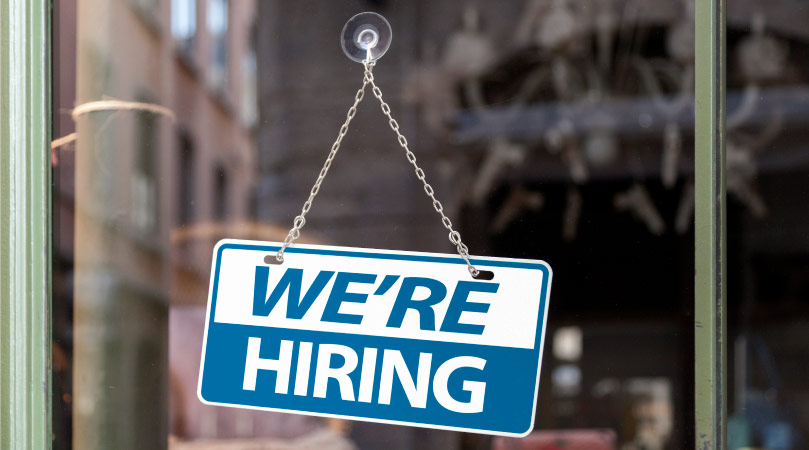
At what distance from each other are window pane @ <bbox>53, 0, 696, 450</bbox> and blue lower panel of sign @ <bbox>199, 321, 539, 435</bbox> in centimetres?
25

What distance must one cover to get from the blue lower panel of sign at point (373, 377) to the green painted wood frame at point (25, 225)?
399mm

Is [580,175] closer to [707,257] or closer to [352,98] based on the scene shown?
[352,98]

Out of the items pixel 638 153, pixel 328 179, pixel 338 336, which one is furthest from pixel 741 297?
pixel 338 336

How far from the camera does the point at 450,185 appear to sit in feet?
9.48

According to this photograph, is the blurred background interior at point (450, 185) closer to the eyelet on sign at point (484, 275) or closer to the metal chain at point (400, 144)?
the metal chain at point (400, 144)

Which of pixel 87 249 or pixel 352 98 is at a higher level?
pixel 352 98

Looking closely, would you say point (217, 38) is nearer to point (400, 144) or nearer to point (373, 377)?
point (400, 144)

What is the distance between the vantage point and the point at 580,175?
11.2 ft

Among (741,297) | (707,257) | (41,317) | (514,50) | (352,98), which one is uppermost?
(514,50)

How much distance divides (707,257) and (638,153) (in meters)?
2.06

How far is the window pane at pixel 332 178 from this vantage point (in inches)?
80.6

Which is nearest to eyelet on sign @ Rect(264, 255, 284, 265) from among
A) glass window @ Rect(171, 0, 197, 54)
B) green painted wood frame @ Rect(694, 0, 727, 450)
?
green painted wood frame @ Rect(694, 0, 727, 450)

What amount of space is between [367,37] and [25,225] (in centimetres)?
86

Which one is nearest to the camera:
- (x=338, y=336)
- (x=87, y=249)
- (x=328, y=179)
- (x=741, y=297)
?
(x=338, y=336)
